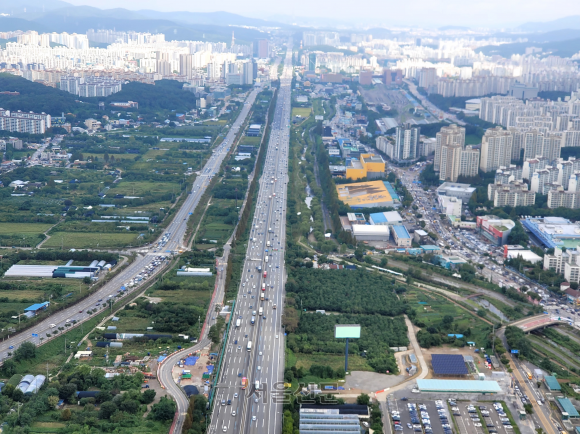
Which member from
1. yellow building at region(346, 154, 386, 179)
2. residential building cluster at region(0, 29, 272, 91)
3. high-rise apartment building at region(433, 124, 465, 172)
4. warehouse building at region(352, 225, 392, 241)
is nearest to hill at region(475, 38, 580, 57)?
residential building cluster at region(0, 29, 272, 91)

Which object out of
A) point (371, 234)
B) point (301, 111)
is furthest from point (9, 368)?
point (301, 111)

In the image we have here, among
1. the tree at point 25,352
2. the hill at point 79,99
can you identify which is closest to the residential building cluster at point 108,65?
the hill at point 79,99

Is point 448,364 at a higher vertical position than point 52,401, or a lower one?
higher

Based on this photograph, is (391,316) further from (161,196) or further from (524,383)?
(161,196)

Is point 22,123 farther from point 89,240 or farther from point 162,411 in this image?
point 162,411

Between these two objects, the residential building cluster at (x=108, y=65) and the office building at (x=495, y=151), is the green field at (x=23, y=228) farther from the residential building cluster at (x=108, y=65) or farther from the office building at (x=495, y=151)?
the residential building cluster at (x=108, y=65)

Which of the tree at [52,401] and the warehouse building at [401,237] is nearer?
the tree at [52,401]
